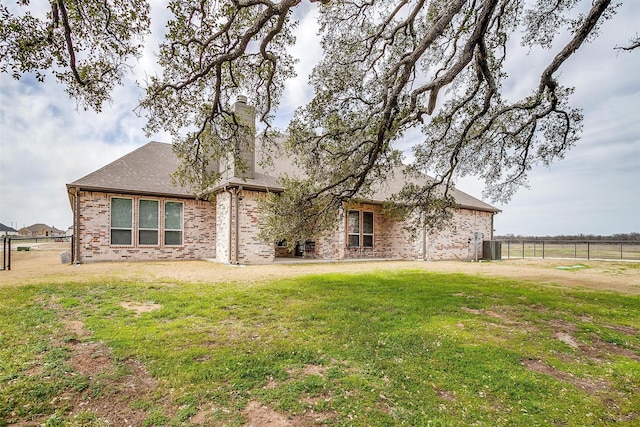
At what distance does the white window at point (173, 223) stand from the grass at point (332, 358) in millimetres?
7262

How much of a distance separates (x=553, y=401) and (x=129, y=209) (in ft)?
47.3

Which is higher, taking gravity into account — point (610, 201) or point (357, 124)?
point (357, 124)

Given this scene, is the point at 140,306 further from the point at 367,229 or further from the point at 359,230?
the point at 367,229

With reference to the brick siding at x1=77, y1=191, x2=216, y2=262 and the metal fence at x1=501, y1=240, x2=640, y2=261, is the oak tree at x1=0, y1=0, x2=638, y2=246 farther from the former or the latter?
the metal fence at x1=501, y1=240, x2=640, y2=261

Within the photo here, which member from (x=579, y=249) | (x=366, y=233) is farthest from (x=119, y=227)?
(x=579, y=249)

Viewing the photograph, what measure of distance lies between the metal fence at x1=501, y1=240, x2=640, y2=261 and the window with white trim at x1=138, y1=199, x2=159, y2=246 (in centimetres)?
2017

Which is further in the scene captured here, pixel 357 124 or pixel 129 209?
pixel 129 209

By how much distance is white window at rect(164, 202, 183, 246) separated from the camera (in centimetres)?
1348

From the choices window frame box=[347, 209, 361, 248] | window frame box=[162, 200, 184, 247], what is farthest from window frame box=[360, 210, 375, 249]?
window frame box=[162, 200, 184, 247]

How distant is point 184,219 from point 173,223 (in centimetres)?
49

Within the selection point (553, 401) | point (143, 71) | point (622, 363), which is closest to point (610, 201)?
point (622, 363)

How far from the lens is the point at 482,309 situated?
569 centimetres

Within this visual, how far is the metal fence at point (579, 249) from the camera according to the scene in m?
18.2

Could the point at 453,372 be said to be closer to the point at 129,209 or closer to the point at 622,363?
the point at 622,363
